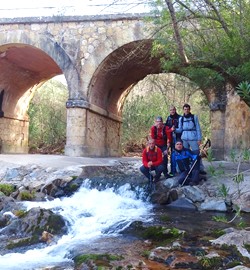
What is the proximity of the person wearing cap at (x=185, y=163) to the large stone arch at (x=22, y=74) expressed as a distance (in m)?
5.36

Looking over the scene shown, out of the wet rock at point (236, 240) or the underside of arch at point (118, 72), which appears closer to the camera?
the wet rock at point (236, 240)

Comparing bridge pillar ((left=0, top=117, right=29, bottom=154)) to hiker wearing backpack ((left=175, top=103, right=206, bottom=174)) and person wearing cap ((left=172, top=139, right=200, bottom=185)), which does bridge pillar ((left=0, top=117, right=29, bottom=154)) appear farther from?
hiker wearing backpack ((left=175, top=103, right=206, bottom=174))

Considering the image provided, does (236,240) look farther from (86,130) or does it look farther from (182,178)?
(86,130)

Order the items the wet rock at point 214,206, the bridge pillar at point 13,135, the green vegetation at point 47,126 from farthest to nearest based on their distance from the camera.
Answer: the green vegetation at point 47,126
the bridge pillar at point 13,135
the wet rock at point 214,206

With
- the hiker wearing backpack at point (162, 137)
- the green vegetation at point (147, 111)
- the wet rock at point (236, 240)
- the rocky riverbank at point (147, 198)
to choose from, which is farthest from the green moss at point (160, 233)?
the green vegetation at point (147, 111)

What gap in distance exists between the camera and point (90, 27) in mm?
12578

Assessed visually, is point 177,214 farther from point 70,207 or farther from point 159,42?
point 159,42

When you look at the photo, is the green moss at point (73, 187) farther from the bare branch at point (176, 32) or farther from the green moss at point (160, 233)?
the bare branch at point (176, 32)

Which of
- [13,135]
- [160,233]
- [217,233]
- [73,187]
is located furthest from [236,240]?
[13,135]

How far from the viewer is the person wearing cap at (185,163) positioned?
813 centimetres

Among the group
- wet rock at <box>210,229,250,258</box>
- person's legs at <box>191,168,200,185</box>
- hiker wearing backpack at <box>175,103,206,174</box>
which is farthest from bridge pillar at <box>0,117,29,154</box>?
wet rock at <box>210,229,250,258</box>

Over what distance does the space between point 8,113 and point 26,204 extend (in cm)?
960

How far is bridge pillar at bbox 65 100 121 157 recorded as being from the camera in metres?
12.6

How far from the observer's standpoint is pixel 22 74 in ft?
52.7
